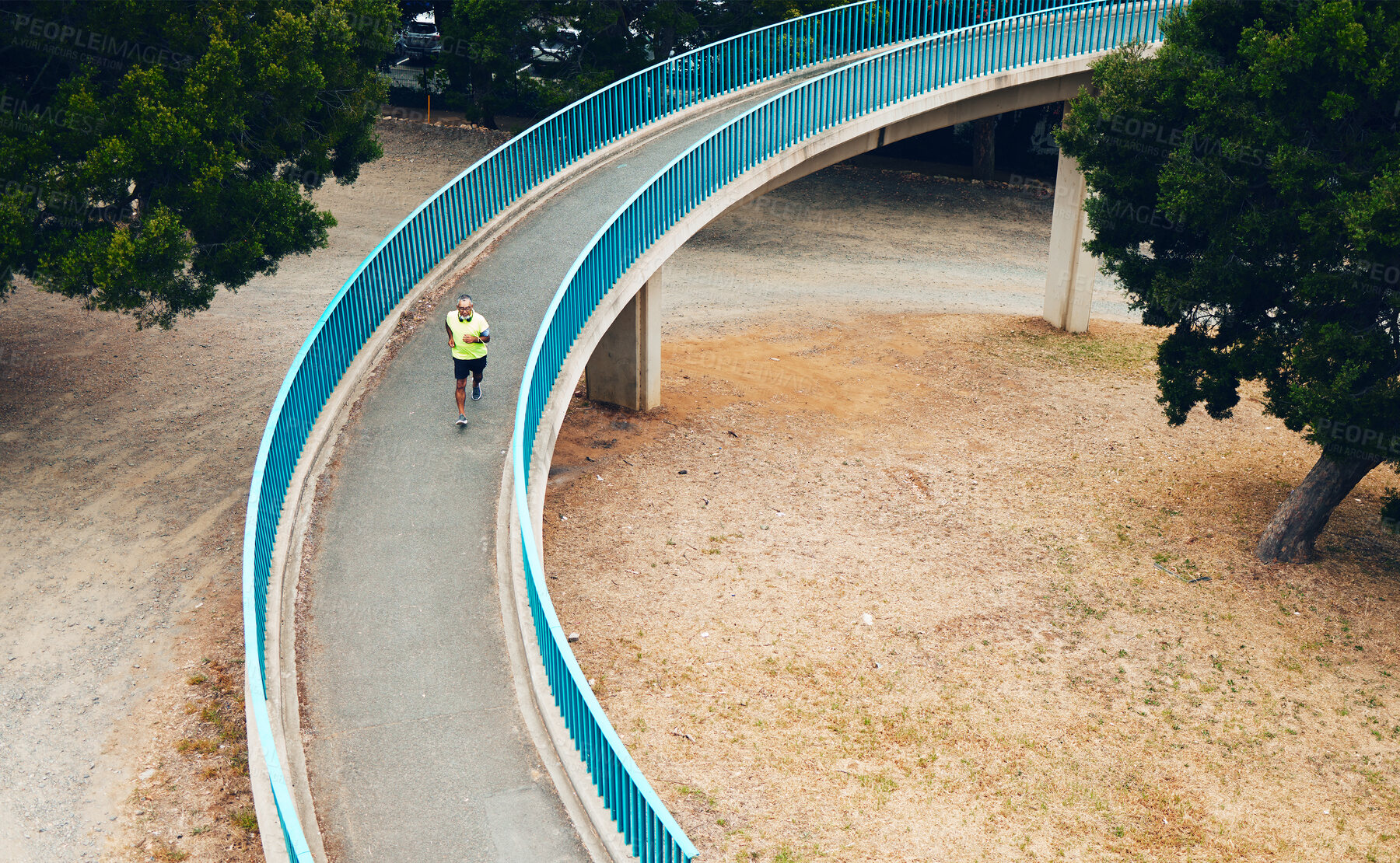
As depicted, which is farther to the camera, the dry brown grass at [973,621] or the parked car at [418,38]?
the parked car at [418,38]

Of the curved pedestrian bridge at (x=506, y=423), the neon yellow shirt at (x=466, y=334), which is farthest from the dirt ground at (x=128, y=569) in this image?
the neon yellow shirt at (x=466, y=334)

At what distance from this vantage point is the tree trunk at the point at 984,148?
33.6 metres

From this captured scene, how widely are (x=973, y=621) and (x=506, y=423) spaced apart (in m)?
6.17

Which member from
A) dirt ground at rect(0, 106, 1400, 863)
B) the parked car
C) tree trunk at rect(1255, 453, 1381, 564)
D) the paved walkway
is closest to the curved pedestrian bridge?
the paved walkway

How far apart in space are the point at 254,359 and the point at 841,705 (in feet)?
42.7

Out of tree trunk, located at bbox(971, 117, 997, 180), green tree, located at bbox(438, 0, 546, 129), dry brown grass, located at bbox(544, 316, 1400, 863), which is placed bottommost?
dry brown grass, located at bbox(544, 316, 1400, 863)

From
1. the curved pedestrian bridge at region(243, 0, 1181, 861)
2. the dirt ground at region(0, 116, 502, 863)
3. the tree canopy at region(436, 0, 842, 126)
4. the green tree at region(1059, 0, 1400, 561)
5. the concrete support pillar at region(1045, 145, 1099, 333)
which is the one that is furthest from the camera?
the tree canopy at region(436, 0, 842, 126)

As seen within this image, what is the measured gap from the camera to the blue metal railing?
838cm

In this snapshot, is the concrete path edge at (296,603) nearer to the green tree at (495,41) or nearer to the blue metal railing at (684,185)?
the blue metal railing at (684,185)

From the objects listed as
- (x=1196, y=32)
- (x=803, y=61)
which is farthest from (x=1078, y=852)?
(x=803, y=61)

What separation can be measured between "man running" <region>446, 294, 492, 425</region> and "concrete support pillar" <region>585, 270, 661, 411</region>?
5993 millimetres

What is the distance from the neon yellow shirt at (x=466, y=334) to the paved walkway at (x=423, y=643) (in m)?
0.71

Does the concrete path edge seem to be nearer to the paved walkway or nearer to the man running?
the paved walkway

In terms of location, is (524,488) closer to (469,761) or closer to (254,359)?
(469,761)
